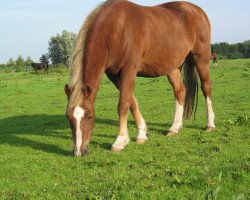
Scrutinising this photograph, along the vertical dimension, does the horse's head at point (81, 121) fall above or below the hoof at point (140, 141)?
above

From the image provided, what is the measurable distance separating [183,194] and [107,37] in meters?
3.58

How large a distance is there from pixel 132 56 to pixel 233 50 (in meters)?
102

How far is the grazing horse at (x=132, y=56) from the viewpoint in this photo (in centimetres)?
644

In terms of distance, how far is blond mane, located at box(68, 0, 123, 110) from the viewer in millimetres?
6285

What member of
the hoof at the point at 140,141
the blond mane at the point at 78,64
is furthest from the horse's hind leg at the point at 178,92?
the blond mane at the point at 78,64

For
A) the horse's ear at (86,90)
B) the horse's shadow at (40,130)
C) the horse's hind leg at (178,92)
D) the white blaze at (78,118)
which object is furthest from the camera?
the horse's hind leg at (178,92)

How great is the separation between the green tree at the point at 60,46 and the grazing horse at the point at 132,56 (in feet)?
240

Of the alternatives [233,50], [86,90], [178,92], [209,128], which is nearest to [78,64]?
[86,90]

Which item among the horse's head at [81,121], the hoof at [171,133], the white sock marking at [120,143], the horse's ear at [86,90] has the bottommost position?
the hoof at [171,133]

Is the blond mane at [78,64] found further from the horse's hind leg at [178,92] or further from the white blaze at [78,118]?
the horse's hind leg at [178,92]

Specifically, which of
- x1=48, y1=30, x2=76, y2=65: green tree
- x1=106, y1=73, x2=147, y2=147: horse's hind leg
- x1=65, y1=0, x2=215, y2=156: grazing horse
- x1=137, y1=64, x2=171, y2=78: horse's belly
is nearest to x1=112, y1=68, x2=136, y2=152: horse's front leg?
x1=65, y1=0, x2=215, y2=156: grazing horse

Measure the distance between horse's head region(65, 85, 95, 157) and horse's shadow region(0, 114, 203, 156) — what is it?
0.65 meters

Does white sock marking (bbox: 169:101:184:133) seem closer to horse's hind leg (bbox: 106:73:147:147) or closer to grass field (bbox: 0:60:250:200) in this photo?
grass field (bbox: 0:60:250:200)

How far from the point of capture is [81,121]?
20.7 feet
